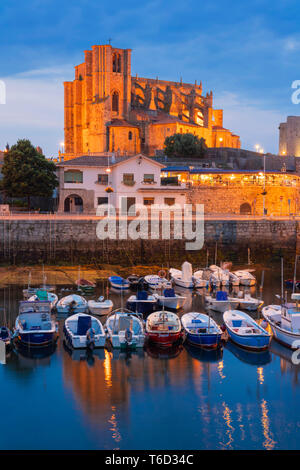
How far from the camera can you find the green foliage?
53281 mm

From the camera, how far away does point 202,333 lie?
22.0 meters

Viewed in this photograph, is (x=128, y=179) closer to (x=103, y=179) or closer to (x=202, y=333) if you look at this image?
(x=103, y=179)

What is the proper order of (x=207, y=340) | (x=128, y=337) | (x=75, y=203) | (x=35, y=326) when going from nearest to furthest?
(x=128, y=337) < (x=207, y=340) < (x=35, y=326) < (x=75, y=203)

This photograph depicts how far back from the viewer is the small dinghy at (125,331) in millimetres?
21578

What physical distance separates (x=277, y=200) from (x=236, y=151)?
2661 cm

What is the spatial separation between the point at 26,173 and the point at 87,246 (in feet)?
51.5

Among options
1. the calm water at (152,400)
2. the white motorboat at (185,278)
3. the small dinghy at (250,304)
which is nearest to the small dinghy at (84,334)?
the calm water at (152,400)

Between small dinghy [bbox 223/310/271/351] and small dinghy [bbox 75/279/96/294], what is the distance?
396 inches

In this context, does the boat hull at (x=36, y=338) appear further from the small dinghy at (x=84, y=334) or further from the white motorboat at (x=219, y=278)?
the white motorboat at (x=219, y=278)

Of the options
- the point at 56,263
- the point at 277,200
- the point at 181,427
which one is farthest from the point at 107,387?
the point at 277,200

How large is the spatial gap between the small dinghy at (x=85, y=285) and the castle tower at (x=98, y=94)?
5301cm

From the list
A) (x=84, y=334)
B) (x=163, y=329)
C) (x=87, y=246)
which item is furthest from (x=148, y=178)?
(x=84, y=334)
